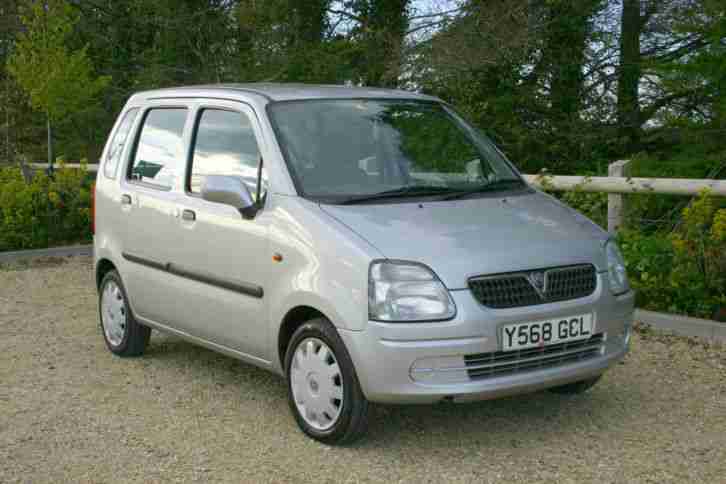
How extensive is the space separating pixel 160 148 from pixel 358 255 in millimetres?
2391

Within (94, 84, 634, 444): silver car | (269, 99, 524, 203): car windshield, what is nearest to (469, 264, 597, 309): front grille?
(94, 84, 634, 444): silver car

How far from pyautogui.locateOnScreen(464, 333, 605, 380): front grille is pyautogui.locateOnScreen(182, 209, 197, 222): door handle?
210 centimetres

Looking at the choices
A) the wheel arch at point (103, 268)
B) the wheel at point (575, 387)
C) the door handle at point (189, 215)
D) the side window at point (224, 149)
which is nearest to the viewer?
the side window at point (224, 149)

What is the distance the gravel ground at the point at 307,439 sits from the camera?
4.79m

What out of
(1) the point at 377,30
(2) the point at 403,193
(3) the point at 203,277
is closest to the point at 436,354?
(2) the point at 403,193

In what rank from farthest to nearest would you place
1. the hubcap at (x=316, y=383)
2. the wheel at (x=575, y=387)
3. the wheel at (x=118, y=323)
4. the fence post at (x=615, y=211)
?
the fence post at (x=615, y=211), the wheel at (x=118, y=323), the wheel at (x=575, y=387), the hubcap at (x=316, y=383)

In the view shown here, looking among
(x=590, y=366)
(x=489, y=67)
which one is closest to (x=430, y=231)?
(x=590, y=366)

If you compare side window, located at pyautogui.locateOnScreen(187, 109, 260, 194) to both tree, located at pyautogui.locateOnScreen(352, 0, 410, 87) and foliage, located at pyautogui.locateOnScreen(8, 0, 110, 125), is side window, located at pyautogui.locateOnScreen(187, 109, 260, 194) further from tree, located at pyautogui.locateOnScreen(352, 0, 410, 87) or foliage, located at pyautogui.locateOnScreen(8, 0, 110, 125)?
foliage, located at pyautogui.locateOnScreen(8, 0, 110, 125)

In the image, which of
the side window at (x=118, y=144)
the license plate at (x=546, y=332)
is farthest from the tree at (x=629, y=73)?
the license plate at (x=546, y=332)

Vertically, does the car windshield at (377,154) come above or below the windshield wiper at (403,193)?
above

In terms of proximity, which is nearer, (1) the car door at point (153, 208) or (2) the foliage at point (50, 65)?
(1) the car door at point (153, 208)

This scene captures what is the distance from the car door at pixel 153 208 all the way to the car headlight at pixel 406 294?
1933 millimetres

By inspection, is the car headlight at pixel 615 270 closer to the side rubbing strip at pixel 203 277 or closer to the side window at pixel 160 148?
the side rubbing strip at pixel 203 277

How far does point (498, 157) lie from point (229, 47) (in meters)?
19.7
